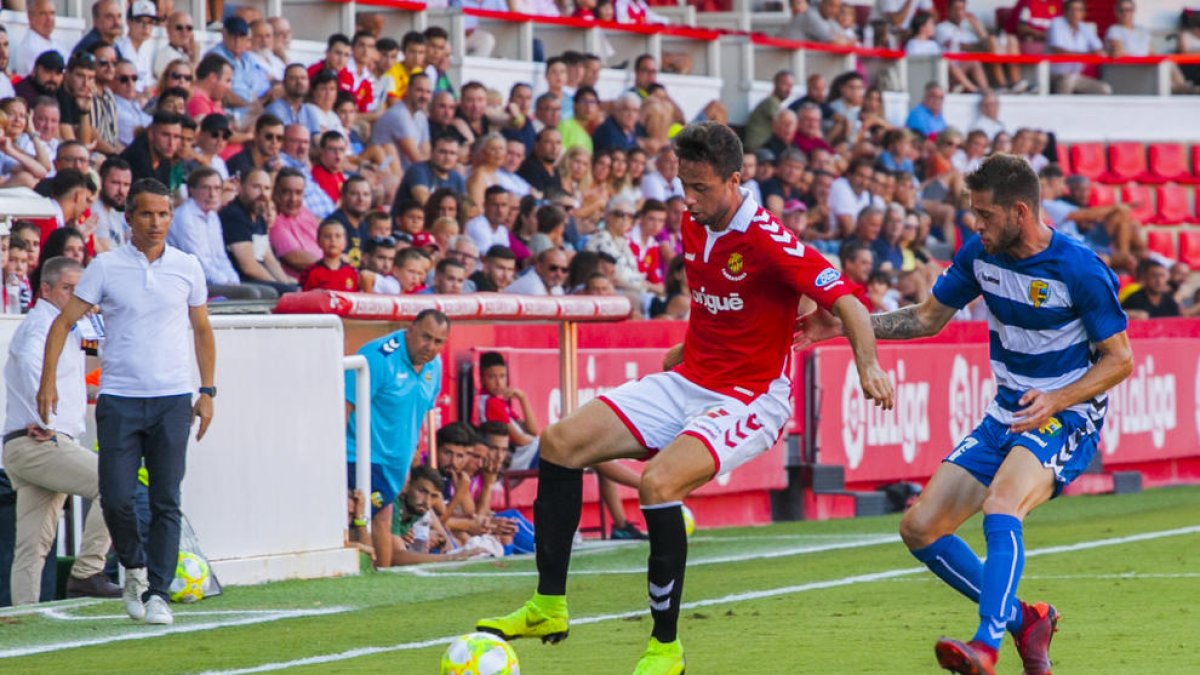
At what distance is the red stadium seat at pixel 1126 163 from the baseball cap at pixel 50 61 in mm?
17969

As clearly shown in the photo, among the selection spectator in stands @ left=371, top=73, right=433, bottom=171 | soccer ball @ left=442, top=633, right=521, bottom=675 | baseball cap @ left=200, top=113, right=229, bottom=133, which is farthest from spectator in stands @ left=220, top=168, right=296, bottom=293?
soccer ball @ left=442, top=633, right=521, bottom=675

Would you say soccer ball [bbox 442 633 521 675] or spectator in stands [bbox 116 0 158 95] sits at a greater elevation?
spectator in stands [bbox 116 0 158 95]

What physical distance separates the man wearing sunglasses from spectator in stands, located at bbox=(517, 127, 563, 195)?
7.47ft

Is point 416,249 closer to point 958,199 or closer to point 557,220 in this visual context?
point 557,220

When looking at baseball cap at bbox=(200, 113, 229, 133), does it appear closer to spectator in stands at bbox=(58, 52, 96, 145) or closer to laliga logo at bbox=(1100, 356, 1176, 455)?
spectator in stands at bbox=(58, 52, 96, 145)

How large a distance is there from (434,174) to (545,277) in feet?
5.20

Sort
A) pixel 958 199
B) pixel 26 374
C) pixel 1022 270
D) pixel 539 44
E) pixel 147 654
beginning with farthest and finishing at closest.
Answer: pixel 958 199 → pixel 539 44 → pixel 26 374 → pixel 147 654 → pixel 1022 270

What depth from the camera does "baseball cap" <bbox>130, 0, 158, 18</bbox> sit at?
1620cm

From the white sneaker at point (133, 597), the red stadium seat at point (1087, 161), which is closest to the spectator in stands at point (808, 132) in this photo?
the red stadium seat at point (1087, 161)

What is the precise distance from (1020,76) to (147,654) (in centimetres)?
2248

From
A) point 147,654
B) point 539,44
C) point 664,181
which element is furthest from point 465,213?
point 147,654

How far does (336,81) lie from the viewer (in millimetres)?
17281

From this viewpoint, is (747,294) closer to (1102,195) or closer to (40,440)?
(40,440)

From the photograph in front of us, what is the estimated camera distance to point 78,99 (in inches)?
586
